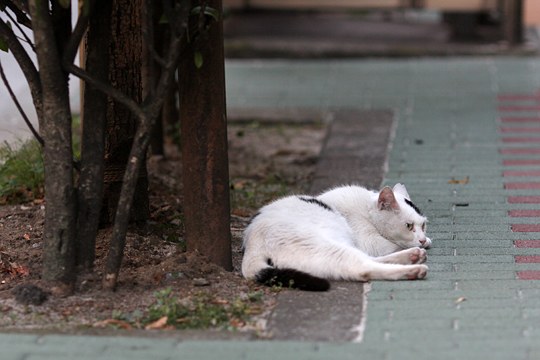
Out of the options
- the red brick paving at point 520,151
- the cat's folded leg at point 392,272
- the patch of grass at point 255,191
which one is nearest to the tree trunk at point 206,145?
the cat's folded leg at point 392,272

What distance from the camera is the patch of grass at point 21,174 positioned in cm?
711

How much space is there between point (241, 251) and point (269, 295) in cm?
78

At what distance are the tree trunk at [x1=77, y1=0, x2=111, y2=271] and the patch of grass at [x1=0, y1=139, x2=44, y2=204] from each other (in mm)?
1731

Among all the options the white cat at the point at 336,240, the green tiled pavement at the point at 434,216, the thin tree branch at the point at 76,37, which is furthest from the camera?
the white cat at the point at 336,240

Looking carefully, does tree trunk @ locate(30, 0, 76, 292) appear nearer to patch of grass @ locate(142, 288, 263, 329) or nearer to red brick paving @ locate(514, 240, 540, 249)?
patch of grass @ locate(142, 288, 263, 329)

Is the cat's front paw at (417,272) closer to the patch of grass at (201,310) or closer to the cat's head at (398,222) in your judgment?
the cat's head at (398,222)

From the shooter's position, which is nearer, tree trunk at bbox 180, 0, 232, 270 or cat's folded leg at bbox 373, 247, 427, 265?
tree trunk at bbox 180, 0, 232, 270

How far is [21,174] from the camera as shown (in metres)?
7.20

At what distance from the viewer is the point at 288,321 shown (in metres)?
5.04

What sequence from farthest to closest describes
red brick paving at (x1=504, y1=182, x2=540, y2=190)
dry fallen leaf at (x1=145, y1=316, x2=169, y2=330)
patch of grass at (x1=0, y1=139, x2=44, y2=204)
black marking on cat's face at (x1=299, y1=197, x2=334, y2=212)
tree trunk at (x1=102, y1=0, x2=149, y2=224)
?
1. red brick paving at (x1=504, y1=182, x2=540, y2=190)
2. patch of grass at (x1=0, y1=139, x2=44, y2=204)
3. tree trunk at (x1=102, y1=0, x2=149, y2=224)
4. black marking on cat's face at (x1=299, y1=197, x2=334, y2=212)
5. dry fallen leaf at (x1=145, y1=316, x2=169, y2=330)

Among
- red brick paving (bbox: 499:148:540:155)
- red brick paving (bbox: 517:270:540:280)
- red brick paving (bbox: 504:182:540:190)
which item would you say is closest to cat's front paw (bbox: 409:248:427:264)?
red brick paving (bbox: 517:270:540:280)

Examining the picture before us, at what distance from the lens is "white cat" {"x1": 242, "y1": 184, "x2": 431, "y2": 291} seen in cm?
551

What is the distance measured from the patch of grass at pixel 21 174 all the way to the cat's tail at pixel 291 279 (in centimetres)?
219

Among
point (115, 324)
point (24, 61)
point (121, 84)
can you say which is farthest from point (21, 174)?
point (115, 324)
